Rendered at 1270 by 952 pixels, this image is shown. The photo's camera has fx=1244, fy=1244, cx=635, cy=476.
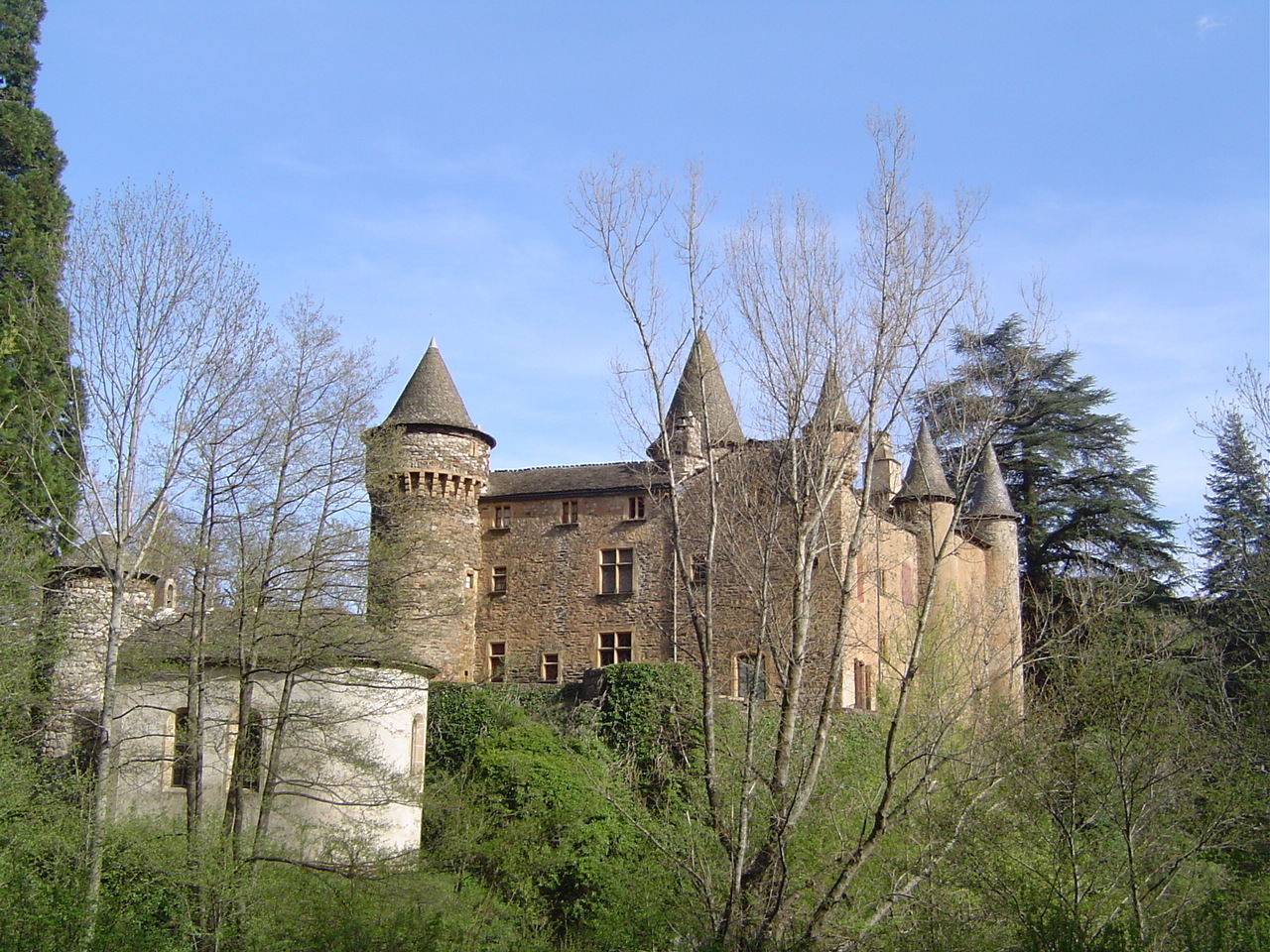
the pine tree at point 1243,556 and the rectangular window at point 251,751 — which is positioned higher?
the pine tree at point 1243,556

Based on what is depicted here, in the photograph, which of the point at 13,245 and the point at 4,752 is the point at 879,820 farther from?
the point at 13,245

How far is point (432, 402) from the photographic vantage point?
31484mm

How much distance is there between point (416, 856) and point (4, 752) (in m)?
6.36

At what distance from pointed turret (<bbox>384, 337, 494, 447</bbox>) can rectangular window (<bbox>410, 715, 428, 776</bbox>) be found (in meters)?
8.85

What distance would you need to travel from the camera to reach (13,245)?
22609 mm

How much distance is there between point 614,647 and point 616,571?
1.86 metres

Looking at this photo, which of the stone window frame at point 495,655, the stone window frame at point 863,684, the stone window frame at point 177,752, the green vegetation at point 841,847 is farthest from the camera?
the stone window frame at point 495,655

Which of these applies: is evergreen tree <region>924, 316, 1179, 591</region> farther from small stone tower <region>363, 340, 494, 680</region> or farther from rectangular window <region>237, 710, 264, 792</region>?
rectangular window <region>237, 710, 264, 792</region>

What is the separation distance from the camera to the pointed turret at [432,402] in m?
31.1

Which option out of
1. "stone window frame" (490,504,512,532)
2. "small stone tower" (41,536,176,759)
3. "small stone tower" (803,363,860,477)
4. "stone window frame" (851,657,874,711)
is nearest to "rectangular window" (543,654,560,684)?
"stone window frame" (490,504,512,532)

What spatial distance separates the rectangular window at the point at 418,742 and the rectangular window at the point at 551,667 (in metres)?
6.31

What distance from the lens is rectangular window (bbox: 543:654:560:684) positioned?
30.8 m

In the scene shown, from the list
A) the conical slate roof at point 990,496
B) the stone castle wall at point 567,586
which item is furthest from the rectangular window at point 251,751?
the conical slate roof at point 990,496

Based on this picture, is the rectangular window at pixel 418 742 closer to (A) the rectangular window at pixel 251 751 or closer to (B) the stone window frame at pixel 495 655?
(A) the rectangular window at pixel 251 751
